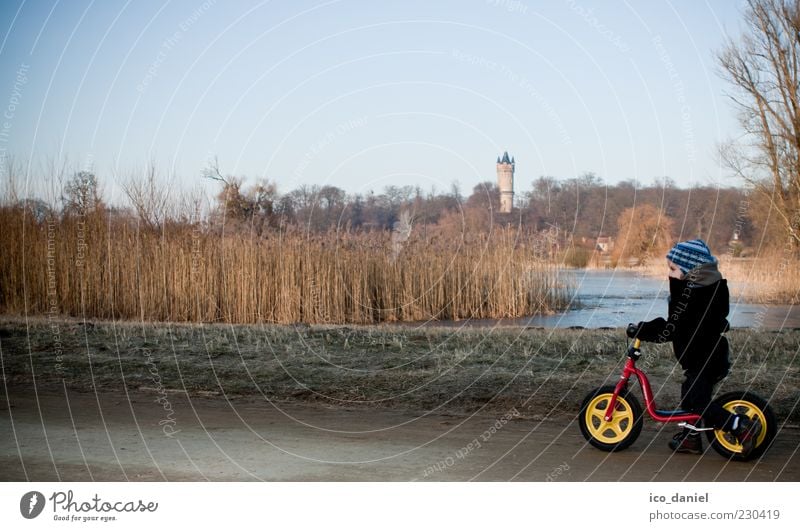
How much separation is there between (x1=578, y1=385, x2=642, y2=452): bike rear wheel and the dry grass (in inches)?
49.2

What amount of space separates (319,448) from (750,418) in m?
2.84

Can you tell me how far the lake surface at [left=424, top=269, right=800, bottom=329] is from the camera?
16984 millimetres

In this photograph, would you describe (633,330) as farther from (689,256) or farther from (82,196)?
(82,196)

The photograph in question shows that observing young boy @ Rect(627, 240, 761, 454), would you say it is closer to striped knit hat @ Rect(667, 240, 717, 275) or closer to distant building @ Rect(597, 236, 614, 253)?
striped knit hat @ Rect(667, 240, 717, 275)

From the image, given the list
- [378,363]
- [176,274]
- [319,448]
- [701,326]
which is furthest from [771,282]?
[319,448]

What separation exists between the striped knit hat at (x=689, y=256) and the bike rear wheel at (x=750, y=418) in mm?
891

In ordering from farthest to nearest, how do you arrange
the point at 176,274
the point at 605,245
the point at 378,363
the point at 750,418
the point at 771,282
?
the point at 605,245, the point at 771,282, the point at 176,274, the point at 378,363, the point at 750,418

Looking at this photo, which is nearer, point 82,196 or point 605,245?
point 82,196

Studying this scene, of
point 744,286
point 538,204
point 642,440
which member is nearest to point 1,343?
point 642,440

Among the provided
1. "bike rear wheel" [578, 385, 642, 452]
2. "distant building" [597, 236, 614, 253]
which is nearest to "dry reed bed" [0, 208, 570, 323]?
"bike rear wheel" [578, 385, 642, 452]

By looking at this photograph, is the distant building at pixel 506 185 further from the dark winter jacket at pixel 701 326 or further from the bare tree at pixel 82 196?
the dark winter jacket at pixel 701 326

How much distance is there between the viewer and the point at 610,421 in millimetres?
5996
